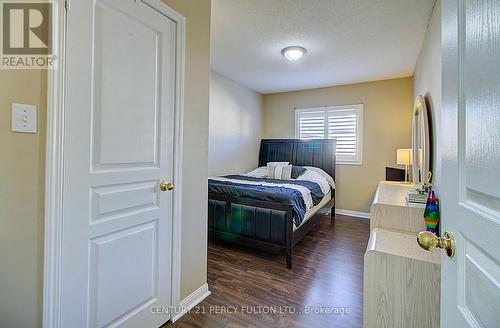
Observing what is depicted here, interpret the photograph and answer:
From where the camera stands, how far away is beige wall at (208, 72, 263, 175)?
4223 mm

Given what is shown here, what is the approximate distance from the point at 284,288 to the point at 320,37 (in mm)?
2640

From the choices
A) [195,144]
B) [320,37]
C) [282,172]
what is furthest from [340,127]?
[195,144]

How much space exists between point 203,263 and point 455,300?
165cm

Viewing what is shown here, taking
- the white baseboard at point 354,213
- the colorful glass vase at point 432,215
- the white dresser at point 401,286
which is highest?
the colorful glass vase at point 432,215

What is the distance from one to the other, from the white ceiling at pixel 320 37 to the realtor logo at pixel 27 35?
1.53 metres

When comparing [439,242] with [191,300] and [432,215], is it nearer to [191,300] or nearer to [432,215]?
[432,215]

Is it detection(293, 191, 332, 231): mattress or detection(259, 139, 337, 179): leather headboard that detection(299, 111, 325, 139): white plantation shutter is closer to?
detection(259, 139, 337, 179): leather headboard

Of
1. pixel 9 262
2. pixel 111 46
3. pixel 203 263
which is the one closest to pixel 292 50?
pixel 111 46

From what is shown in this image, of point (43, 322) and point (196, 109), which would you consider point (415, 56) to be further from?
point (43, 322)

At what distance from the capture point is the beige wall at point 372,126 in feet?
13.9

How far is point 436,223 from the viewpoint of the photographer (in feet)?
5.16

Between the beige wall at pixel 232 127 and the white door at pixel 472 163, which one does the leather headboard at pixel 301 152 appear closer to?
the beige wall at pixel 232 127

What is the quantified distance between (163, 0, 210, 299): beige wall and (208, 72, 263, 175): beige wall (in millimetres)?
2194

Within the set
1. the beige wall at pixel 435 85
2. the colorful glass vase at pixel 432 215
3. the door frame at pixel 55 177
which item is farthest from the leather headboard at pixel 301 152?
the door frame at pixel 55 177
